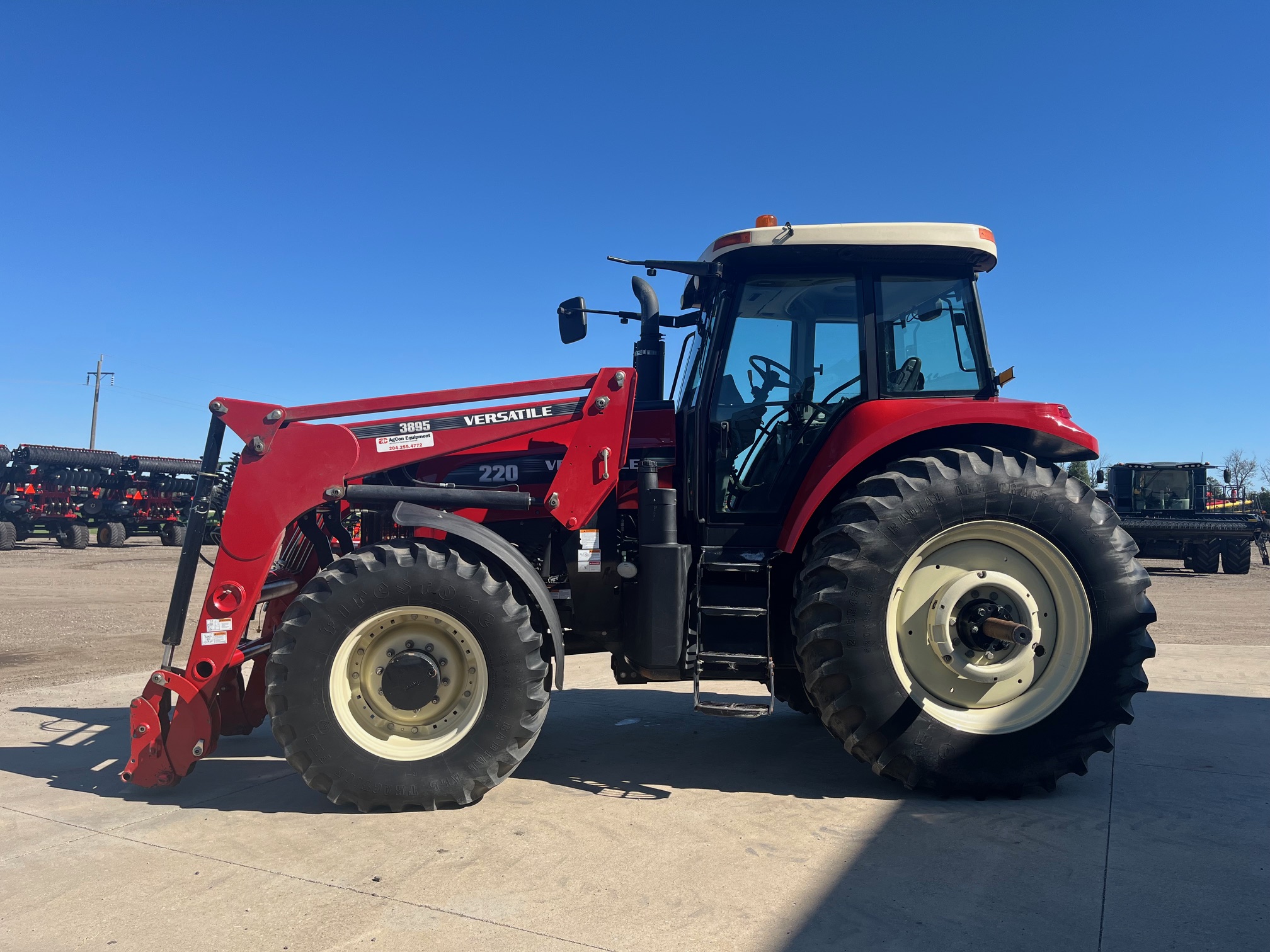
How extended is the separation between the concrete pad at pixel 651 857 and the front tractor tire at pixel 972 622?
257 millimetres

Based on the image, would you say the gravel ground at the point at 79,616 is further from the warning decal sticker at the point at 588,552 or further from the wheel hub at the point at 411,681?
→ the warning decal sticker at the point at 588,552

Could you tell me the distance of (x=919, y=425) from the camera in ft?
12.9

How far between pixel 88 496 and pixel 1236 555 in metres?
31.4

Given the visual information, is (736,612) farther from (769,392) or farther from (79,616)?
(79,616)

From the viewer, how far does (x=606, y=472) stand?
4.24 meters

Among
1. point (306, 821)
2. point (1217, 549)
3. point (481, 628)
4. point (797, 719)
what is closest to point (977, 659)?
point (797, 719)

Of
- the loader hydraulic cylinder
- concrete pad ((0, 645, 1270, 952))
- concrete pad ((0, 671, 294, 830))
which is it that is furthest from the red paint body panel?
concrete pad ((0, 671, 294, 830))

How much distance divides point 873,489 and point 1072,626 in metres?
1.16

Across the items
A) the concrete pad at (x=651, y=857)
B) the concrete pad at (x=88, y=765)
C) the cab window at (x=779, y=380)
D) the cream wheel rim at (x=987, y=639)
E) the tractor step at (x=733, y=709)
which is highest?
the cab window at (x=779, y=380)

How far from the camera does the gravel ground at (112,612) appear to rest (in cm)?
753

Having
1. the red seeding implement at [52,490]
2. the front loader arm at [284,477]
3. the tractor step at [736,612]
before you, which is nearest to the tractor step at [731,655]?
the tractor step at [736,612]

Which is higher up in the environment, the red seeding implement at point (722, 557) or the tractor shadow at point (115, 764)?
the red seeding implement at point (722, 557)

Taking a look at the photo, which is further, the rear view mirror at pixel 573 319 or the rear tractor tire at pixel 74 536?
the rear tractor tire at pixel 74 536

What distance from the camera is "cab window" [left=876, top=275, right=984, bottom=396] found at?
14.5ft
